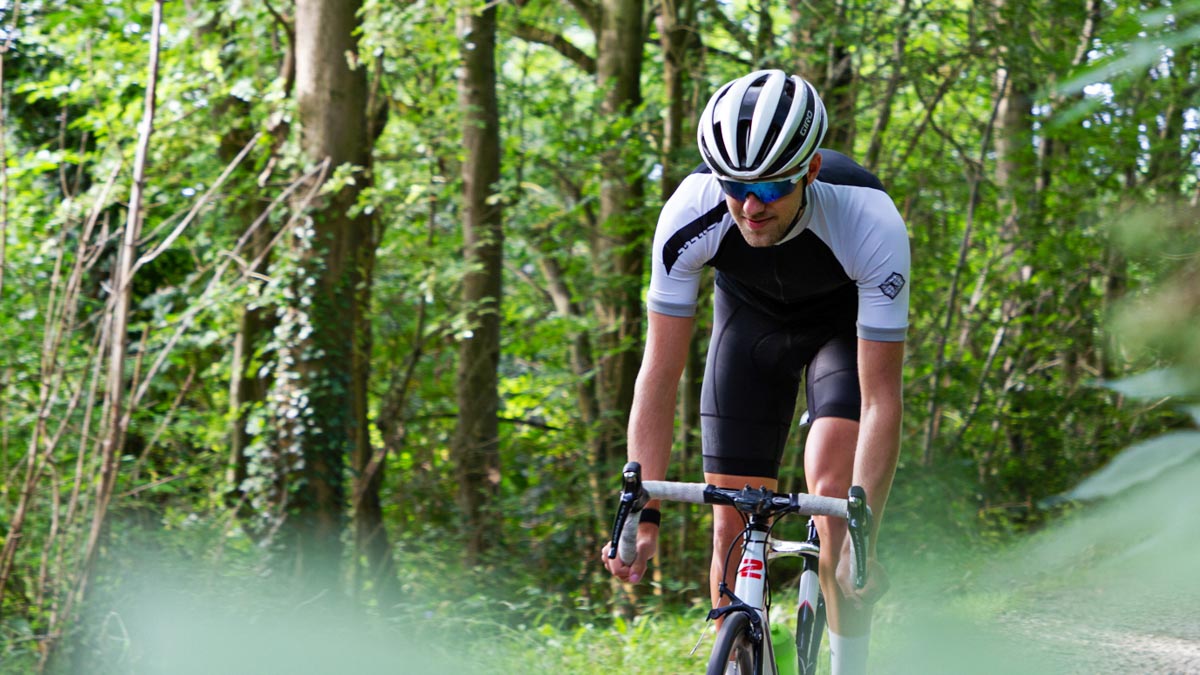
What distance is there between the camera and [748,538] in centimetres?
297

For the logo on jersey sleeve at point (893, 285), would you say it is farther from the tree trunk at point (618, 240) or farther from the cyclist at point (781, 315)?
the tree trunk at point (618, 240)

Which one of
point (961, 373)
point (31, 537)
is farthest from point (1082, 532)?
point (961, 373)

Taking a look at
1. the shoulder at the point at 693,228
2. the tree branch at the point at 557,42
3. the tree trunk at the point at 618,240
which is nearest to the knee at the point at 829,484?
the shoulder at the point at 693,228

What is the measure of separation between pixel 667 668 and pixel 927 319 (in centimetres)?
510

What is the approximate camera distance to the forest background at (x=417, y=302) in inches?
275

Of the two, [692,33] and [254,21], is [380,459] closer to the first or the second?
[254,21]

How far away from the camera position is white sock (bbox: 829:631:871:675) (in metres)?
3.45

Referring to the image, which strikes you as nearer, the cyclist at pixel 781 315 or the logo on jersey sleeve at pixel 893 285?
the cyclist at pixel 781 315

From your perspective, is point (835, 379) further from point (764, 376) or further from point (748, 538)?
point (748, 538)

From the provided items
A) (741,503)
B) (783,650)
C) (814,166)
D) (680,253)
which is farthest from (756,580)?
(814,166)

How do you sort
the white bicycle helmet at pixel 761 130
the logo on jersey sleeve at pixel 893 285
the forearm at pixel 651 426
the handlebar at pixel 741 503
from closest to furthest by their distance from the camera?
the handlebar at pixel 741 503 → the white bicycle helmet at pixel 761 130 → the logo on jersey sleeve at pixel 893 285 → the forearm at pixel 651 426

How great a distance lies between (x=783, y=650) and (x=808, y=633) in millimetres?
465

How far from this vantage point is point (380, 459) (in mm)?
9594

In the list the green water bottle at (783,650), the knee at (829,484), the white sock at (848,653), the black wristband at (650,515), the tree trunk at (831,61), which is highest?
the tree trunk at (831,61)
